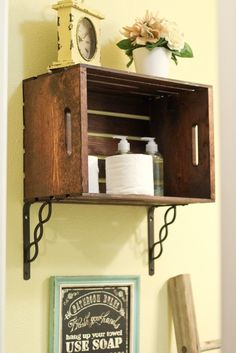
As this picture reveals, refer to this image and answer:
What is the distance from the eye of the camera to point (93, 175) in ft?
5.30

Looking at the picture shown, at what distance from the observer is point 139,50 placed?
1.74 meters

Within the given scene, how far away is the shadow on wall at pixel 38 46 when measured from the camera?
5.63 feet

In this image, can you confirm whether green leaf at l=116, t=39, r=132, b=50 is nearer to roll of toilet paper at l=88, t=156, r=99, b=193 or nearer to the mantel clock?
the mantel clock

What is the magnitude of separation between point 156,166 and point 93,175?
228mm

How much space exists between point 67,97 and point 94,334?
0.68 m

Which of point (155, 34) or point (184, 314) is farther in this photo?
point (184, 314)

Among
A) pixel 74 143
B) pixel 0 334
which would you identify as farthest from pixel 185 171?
pixel 0 334

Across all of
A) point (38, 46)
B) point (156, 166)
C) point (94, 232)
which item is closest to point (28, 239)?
point (94, 232)

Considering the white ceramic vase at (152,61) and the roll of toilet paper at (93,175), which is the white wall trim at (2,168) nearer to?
the roll of toilet paper at (93,175)

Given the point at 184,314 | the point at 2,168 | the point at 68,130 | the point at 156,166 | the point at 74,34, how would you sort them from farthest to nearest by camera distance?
the point at 184,314, the point at 156,166, the point at 74,34, the point at 68,130, the point at 2,168

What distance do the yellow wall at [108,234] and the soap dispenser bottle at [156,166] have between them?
172 mm

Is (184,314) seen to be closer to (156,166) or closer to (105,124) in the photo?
(156,166)

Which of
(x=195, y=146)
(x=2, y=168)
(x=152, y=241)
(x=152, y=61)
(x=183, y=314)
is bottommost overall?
(x=183, y=314)

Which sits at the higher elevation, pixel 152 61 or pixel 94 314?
pixel 152 61
